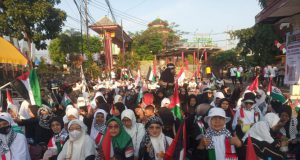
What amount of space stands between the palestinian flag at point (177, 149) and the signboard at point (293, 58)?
18.4 ft

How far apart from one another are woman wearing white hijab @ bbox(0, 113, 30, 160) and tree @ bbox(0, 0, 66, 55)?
12.7 meters

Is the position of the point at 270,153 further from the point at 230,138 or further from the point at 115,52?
the point at 115,52

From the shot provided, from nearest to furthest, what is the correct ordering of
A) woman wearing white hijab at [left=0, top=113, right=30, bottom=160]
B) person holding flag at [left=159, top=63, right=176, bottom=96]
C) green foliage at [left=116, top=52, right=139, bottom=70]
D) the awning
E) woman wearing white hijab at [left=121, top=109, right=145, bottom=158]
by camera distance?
woman wearing white hijab at [left=0, top=113, right=30, bottom=160]
woman wearing white hijab at [left=121, top=109, right=145, bottom=158]
the awning
person holding flag at [left=159, top=63, right=176, bottom=96]
green foliage at [left=116, top=52, right=139, bottom=70]

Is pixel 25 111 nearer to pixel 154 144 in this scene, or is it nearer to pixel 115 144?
pixel 115 144

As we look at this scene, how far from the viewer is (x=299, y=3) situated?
22.2ft

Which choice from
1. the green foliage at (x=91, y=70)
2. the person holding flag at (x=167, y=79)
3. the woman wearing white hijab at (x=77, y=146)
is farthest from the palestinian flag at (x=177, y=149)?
the green foliage at (x=91, y=70)

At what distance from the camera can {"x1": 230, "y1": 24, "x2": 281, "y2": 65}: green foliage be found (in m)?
21.9

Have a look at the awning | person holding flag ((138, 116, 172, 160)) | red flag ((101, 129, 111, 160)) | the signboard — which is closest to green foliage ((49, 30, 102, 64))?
the awning

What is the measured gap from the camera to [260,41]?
2267 centimetres

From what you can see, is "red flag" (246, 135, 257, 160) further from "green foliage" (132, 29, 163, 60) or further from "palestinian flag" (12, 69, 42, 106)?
"green foliage" (132, 29, 163, 60)

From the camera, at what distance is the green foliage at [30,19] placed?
16.0m

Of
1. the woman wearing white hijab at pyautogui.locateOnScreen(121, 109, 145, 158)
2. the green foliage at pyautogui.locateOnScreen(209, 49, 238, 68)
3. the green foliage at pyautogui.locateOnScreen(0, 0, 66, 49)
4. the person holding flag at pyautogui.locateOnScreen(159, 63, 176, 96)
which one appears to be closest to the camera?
the woman wearing white hijab at pyautogui.locateOnScreen(121, 109, 145, 158)

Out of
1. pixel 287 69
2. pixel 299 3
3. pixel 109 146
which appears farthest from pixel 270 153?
pixel 287 69

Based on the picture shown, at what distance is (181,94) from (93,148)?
16.3 ft
